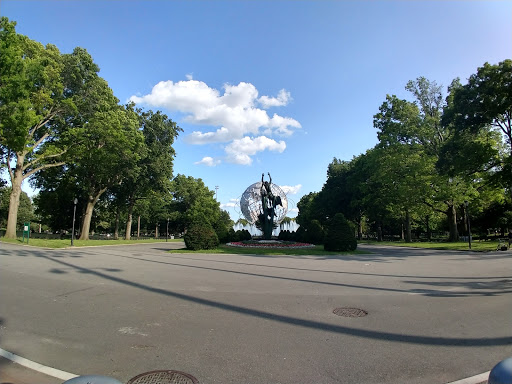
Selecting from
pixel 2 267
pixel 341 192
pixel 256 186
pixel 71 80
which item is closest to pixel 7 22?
pixel 71 80

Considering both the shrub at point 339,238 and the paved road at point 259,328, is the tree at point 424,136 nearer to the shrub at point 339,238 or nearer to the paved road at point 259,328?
the shrub at point 339,238

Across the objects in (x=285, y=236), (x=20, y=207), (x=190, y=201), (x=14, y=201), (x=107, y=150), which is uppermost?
(x=107, y=150)

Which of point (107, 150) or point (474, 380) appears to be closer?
point (474, 380)

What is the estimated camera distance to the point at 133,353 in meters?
4.73

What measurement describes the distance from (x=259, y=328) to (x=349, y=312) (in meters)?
2.20

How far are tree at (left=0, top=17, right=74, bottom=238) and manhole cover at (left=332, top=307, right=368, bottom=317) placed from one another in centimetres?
2426

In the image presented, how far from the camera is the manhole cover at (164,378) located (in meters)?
3.86

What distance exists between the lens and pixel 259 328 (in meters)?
5.81

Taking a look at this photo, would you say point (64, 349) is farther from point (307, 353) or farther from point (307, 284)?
point (307, 284)

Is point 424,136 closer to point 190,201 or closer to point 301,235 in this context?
point 301,235

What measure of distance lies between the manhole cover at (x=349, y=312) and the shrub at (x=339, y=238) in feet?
57.9

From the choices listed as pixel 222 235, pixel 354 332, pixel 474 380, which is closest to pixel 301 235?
pixel 222 235

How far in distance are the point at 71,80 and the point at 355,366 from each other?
123 feet

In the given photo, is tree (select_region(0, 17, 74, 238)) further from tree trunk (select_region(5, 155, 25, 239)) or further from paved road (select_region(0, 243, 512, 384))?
paved road (select_region(0, 243, 512, 384))
